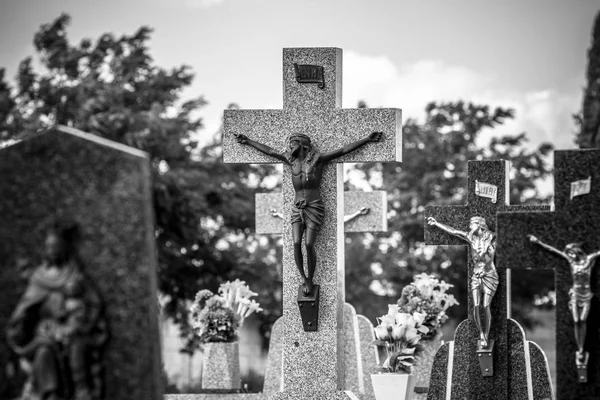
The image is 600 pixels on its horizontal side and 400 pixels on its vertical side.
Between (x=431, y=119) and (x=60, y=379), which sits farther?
(x=431, y=119)

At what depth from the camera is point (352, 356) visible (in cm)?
1297

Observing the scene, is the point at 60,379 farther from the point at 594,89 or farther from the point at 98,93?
the point at 594,89

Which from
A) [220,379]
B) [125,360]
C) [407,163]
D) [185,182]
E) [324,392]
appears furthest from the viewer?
[407,163]

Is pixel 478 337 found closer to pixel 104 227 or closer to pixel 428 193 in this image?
pixel 104 227

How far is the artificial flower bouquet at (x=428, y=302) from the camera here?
13.3 meters

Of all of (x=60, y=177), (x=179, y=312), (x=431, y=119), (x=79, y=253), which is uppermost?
(x=431, y=119)

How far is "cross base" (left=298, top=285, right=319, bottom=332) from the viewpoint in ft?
34.9

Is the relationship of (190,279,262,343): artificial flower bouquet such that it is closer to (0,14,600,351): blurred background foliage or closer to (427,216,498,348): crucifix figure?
(427,216,498,348): crucifix figure

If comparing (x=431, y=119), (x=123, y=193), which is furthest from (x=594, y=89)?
(x=123, y=193)

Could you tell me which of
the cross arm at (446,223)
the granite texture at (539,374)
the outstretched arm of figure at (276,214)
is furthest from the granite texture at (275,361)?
the granite texture at (539,374)

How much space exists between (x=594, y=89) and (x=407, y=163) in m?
4.40

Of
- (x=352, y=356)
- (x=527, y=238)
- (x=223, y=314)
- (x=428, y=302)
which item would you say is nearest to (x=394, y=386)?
(x=352, y=356)

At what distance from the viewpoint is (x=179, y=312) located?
22.4 metres

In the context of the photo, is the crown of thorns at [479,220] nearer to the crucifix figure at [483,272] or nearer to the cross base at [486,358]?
the crucifix figure at [483,272]
